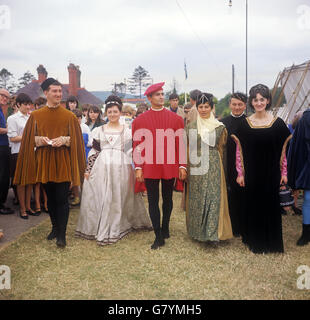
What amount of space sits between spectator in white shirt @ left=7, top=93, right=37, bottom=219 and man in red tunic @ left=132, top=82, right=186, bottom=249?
2323mm

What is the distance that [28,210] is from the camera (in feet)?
17.7

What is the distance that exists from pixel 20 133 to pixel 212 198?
334cm

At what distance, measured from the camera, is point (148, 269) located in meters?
3.41

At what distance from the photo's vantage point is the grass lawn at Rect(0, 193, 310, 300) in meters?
2.91

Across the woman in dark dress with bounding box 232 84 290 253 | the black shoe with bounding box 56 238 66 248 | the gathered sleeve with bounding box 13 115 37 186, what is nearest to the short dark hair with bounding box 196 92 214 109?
the woman in dark dress with bounding box 232 84 290 253

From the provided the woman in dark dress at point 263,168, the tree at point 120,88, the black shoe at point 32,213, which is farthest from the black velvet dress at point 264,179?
the tree at point 120,88

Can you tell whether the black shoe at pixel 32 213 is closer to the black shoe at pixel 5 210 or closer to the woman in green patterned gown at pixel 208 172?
the black shoe at pixel 5 210

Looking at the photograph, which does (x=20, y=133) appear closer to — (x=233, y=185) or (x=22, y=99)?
(x=22, y=99)

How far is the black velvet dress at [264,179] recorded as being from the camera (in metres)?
3.71

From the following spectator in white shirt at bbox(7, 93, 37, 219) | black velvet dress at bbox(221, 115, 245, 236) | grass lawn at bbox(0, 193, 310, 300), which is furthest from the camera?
spectator in white shirt at bbox(7, 93, 37, 219)

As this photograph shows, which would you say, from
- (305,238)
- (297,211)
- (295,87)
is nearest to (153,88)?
(305,238)

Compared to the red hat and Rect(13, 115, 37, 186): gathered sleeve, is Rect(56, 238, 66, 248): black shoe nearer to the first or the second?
Rect(13, 115, 37, 186): gathered sleeve
